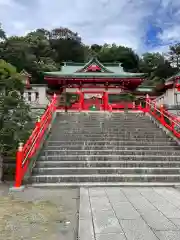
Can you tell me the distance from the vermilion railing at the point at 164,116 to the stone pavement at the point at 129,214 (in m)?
4.57

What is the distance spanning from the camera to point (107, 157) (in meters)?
8.27

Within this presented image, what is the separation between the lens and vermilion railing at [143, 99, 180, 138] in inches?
410

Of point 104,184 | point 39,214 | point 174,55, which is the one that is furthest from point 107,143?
point 174,55

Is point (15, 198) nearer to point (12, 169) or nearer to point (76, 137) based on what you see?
point (12, 169)

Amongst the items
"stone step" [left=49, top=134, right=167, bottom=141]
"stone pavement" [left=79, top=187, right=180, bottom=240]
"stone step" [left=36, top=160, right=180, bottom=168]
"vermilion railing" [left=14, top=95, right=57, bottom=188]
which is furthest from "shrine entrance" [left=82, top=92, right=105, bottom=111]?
"stone pavement" [left=79, top=187, right=180, bottom=240]

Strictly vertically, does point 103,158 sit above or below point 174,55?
below

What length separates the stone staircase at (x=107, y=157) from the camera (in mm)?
7160

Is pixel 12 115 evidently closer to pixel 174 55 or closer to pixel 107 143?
pixel 107 143

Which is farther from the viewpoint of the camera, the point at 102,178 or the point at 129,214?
the point at 102,178

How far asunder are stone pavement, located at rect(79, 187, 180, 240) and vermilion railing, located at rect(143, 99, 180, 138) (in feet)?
15.0

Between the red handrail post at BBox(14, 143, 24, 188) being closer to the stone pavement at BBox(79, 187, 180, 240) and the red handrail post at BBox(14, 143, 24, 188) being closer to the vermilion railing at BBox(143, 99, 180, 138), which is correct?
the stone pavement at BBox(79, 187, 180, 240)

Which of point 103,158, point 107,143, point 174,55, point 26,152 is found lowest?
point 103,158

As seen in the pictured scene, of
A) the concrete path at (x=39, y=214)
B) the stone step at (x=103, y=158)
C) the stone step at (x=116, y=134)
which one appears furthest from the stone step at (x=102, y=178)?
the stone step at (x=116, y=134)

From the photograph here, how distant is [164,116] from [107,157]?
480 cm
